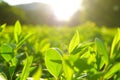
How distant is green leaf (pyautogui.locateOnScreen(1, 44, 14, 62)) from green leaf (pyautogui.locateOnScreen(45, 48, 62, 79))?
216 millimetres

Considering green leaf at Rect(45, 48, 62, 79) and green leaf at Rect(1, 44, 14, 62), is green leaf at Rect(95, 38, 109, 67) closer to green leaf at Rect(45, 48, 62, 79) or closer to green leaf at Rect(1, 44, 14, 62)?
green leaf at Rect(45, 48, 62, 79)

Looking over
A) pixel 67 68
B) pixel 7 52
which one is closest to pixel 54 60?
pixel 67 68

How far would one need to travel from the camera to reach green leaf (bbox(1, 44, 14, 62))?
2.80 feet

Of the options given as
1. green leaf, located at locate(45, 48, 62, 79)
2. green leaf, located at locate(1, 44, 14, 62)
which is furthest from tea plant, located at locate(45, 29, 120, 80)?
green leaf, located at locate(1, 44, 14, 62)

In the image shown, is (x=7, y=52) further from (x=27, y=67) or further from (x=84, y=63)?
(x=84, y=63)

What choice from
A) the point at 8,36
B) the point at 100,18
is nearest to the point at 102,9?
the point at 100,18

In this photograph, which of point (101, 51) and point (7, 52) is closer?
point (101, 51)

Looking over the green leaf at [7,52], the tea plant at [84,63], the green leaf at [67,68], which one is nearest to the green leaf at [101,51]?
the tea plant at [84,63]

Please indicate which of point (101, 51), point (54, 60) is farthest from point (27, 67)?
point (101, 51)

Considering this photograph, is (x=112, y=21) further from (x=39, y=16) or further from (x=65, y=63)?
(x=65, y=63)

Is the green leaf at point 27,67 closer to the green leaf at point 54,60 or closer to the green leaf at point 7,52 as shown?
the green leaf at point 54,60

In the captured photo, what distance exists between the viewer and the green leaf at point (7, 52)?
852 millimetres

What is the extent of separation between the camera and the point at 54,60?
64 cm

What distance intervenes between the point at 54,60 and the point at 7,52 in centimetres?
26
